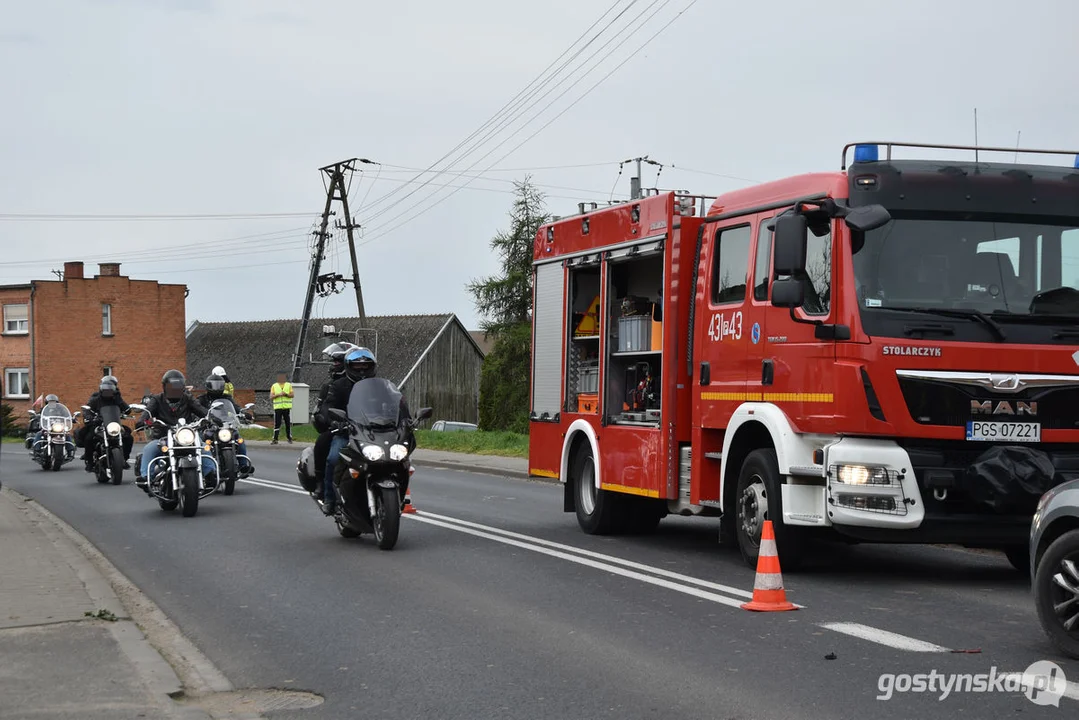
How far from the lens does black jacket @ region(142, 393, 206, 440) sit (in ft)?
55.0

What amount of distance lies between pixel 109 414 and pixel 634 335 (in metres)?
11.7

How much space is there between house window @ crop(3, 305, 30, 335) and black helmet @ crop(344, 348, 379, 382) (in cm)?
6183

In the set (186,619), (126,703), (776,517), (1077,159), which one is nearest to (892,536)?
(776,517)

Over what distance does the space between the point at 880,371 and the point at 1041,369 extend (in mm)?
1134

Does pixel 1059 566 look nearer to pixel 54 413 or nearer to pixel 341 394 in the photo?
pixel 341 394

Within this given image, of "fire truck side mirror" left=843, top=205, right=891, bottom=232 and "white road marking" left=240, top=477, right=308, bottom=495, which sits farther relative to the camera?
"white road marking" left=240, top=477, right=308, bottom=495

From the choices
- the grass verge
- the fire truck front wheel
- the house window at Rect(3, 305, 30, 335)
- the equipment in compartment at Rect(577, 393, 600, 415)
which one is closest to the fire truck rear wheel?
the equipment in compartment at Rect(577, 393, 600, 415)

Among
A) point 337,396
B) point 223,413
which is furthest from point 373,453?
point 223,413

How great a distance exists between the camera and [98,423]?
22.4 meters

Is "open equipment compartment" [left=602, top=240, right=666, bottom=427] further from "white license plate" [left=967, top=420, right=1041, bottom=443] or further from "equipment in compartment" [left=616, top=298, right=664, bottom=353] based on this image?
"white license plate" [left=967, top=420, right=1041, bottom=443]

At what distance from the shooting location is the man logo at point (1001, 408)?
9.58 m

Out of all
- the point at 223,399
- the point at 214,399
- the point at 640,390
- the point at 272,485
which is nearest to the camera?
the point at 640,390

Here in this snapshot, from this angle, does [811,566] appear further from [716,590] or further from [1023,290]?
[1023,290]

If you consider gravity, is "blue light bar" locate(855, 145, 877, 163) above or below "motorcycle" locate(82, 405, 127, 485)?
above
